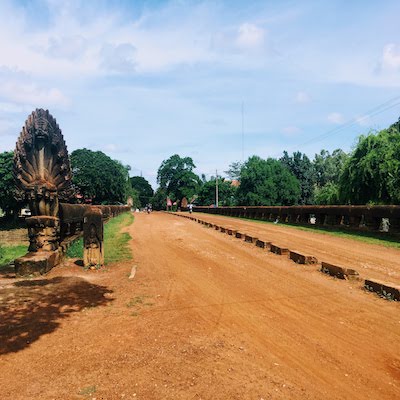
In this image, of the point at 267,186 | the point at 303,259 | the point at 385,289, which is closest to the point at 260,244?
the point at 303,259

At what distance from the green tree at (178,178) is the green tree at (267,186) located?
26067 millimetres

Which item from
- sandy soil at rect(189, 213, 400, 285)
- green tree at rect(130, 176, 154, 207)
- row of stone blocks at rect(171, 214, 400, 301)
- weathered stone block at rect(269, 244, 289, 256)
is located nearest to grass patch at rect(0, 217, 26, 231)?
sandy soil at rect(189, 213, 400, 285)

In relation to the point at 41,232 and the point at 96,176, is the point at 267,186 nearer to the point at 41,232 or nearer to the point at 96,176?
the point at 96,176

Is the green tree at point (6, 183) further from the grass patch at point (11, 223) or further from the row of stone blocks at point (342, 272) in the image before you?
the row of stone blocks at point (342, 272)

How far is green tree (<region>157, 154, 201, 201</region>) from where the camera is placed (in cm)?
8944

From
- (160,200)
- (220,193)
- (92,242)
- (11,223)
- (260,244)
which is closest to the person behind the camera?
(92,242)

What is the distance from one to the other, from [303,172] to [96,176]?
39.7 meters

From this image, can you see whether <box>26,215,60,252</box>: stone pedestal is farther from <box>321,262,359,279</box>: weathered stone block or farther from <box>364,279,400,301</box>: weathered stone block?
<box>364,279,400,301</box>: weathered stone block

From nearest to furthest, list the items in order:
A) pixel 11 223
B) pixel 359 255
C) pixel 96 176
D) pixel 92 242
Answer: pixel 92 242 → pixel 359 255 → pixel 11 223 → pixel 96 176

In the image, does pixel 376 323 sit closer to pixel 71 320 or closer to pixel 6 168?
pixel 71 320

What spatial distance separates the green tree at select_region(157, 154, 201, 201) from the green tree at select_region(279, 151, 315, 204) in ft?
83.9

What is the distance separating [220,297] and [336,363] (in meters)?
2.55

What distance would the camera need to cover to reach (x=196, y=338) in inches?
173

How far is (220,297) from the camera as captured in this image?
6.12 metres
